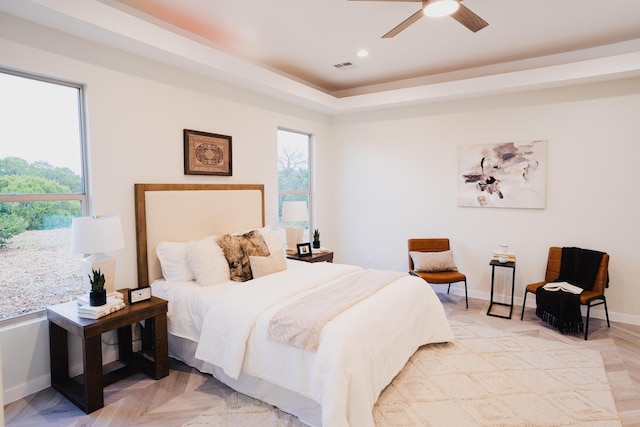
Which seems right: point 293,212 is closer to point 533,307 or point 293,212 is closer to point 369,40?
point 369,40

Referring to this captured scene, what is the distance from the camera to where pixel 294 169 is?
530cm

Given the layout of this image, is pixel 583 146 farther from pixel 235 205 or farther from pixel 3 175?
pixel 3 175

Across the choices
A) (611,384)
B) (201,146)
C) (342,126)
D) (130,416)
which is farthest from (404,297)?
(342,126)

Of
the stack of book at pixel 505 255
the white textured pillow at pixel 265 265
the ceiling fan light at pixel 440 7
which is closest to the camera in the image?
the ceiling fan light at pixel 440 7

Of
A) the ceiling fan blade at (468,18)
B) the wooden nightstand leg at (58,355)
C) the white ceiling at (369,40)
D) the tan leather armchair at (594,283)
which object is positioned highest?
the white ceiling at (369,40)

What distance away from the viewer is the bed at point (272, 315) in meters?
2.16

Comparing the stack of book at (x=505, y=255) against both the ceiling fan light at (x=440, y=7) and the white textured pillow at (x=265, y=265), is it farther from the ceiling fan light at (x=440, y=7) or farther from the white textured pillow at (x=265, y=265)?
the ceiling fan light at (x=440, y=7)

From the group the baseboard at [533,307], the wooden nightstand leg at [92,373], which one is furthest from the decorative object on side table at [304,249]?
the wooden nightstand leg at [92,373]

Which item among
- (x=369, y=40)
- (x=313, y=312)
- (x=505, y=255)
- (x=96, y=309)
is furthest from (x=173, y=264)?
(x=505, y=255)

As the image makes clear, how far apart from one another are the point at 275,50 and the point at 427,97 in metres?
2.03

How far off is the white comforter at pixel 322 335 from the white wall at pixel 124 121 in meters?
0.93

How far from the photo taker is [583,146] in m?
4.12

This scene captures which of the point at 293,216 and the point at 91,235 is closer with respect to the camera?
the point at 91,235

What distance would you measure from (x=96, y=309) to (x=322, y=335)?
1.57m
